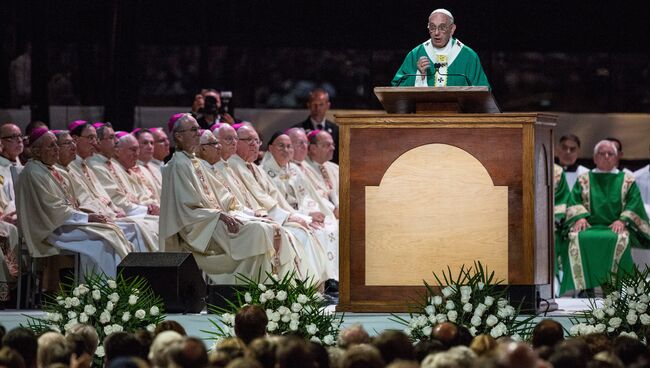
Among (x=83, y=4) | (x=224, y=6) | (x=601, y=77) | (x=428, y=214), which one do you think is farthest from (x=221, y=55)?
(x=428, y=214)

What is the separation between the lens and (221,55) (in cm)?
1628

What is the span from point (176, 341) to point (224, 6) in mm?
11671

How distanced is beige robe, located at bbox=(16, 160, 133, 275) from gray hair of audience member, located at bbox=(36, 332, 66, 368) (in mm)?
5436

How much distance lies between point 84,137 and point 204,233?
219 centimetres

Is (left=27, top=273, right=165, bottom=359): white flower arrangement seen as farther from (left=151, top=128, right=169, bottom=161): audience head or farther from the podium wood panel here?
(left=151, top=128, right=169, bottom=161): audience head

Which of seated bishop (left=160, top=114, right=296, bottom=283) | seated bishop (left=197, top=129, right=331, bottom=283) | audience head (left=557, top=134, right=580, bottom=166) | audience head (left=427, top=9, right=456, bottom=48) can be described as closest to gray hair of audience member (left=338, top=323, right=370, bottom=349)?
audience head (left=427, top=9, right=456, bottom=48)

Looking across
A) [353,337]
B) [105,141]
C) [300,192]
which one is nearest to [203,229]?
[105,141]

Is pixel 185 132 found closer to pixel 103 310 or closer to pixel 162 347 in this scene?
pixel 103 310

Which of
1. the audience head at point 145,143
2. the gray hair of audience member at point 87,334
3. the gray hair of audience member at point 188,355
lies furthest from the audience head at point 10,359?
the audience head at point 145,143

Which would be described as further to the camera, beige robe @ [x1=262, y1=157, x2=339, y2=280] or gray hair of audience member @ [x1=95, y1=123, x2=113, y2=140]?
beige robe @ [x1=262, y1=157, x2=339, y2=280]

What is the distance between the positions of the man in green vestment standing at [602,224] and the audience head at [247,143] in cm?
305

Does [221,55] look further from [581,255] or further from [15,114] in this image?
[581,255]

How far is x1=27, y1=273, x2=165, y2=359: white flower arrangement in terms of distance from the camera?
7156 mm

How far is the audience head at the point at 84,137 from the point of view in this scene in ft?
40.6
